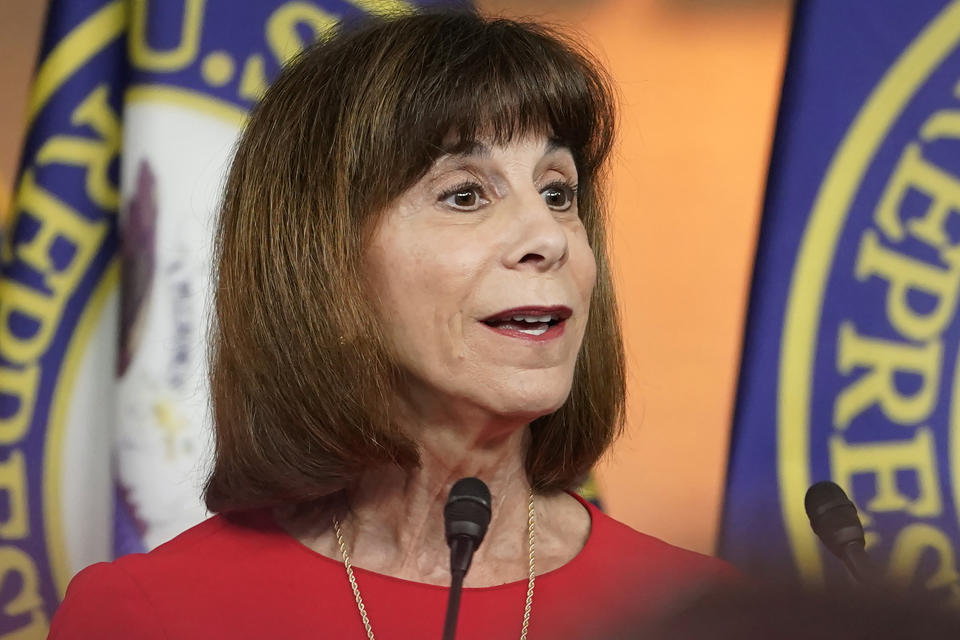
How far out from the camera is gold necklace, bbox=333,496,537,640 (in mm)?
1556

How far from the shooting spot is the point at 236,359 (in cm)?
165

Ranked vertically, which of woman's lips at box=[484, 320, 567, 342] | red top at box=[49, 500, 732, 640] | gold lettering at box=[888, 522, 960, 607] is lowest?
red top at box=[49, 500, 732, 640]

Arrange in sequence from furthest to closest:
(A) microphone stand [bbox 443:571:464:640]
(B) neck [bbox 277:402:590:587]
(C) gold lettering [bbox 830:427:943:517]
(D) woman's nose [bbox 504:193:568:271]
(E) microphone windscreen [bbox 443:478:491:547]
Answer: (C) gold lettering [bbox 830:427:943:517] → (B) neck [bbox 277:402:590:587] → (D) woman's nose [bbox 504:193:568:271] → (E) microphone windscreen [bbox 443:478:491:547] → (A) microphone stand [bbox 443:571:464:640]

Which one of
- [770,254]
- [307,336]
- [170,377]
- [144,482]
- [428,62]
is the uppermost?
[428,62]

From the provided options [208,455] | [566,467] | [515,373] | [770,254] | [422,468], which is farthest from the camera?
[770,254]

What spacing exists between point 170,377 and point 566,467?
3.14ft

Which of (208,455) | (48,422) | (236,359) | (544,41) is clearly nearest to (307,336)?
(236,359)

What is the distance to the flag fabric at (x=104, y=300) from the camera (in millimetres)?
2354

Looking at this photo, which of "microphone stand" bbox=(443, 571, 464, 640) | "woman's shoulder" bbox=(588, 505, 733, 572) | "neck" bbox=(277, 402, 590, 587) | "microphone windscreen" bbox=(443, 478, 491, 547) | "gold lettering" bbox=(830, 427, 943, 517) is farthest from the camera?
"gold lettering" bbox=(830, 427, 943, 517)

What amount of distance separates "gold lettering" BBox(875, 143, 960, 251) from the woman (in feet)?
3.32

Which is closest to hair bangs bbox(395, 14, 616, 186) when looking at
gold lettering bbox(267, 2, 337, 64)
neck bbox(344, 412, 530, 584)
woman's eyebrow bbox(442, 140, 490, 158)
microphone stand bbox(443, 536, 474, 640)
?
woman's eyebrow bbox(442, 140, 490, 158)

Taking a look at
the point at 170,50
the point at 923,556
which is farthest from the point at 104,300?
the point at 923,556

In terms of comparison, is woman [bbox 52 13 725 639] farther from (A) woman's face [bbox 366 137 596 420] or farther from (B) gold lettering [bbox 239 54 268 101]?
(B) gold lettering [bbox 239 54 268 101]

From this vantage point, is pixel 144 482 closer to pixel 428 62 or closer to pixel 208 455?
pixel 208 455
